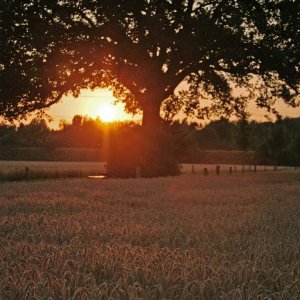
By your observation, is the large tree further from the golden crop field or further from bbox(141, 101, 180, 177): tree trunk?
the golden crop field

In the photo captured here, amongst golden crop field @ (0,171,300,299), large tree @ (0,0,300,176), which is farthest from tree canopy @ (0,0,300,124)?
golden crop field @ (0,171,300,299)

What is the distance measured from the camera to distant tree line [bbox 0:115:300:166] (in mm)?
40803

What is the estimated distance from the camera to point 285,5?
103 feet

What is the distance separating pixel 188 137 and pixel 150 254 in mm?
71879

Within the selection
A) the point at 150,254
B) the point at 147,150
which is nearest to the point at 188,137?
the point at 147,150

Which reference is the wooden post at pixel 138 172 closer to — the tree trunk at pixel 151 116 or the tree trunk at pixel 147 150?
the tree trunk at pixel 147 150

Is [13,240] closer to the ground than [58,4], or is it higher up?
closer to the ground

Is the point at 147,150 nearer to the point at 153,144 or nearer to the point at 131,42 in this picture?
the point at 153,144

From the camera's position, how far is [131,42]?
98.8ft

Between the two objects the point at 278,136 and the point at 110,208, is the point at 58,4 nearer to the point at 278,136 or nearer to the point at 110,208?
the point at 110,208

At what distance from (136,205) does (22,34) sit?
22.3 m

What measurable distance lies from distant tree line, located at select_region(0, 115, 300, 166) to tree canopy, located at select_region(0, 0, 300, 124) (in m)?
5.16

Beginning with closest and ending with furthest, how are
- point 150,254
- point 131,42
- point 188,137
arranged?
point 150,254, point 131,42, point 188,137

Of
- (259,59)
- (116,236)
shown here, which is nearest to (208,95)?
(259,59)
